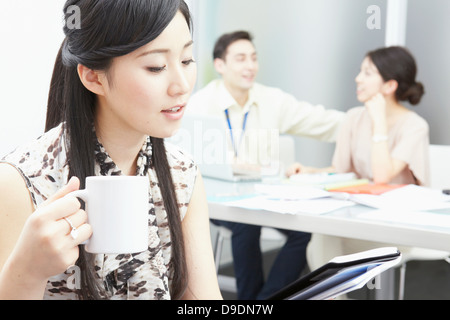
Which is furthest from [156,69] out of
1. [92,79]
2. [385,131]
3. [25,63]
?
[385,131]

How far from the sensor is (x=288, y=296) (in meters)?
0.85

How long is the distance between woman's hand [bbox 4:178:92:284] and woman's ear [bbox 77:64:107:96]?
13.5 inches

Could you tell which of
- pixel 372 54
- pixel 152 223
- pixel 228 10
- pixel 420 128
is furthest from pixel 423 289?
pixel 152 223

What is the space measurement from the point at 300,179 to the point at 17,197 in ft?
4.33

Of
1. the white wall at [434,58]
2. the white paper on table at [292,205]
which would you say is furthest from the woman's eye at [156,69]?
the white wall at [434,58]

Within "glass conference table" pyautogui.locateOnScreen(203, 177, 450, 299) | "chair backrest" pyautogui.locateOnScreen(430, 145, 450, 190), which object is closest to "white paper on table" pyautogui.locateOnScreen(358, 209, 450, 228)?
"glass conference table" pyautogui.locateOnScreen(203, 177, 450, 299)

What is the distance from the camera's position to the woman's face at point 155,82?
97 cm

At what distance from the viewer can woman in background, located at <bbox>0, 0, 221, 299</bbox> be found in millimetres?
935

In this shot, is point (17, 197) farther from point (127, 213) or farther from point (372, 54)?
point (372, 54)

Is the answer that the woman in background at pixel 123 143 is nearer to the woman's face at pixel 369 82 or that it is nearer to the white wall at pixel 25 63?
the white wall at pixel 25 63

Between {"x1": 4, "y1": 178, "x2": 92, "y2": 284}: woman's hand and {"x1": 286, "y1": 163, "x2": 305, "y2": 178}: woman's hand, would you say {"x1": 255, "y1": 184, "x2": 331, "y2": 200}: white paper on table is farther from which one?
{"x1": 4, "y1": 178, "x2": 92, "y2": 284}: woman's hand

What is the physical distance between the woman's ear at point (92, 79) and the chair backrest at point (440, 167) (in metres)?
1.99

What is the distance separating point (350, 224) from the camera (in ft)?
4.77

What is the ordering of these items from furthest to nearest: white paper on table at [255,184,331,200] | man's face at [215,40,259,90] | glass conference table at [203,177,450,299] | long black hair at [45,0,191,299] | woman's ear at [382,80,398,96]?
man's face at [215,40,259,90], woman's ear at [382,80,398,96], white paper on table at [255,184,331,200], glass conference table at [203,177,450,299], long black hair at [45,0,191,299]
